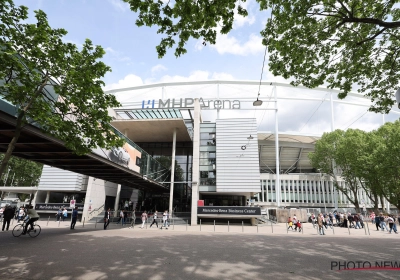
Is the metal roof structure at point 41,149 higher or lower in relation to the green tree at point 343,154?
lower

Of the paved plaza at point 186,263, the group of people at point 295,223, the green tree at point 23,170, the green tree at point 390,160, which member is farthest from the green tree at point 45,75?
the green tree at point 23,170

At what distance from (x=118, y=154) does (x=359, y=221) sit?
26341 mm

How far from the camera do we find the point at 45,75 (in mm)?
8461

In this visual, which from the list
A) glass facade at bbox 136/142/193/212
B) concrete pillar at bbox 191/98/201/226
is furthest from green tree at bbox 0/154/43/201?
concrete pillar at bbox 191/98/201/226

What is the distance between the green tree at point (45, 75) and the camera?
7.16 metres

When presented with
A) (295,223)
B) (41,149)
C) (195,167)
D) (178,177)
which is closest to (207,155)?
(195,167)

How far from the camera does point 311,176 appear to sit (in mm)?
62438

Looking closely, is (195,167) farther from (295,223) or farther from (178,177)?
(295,223)

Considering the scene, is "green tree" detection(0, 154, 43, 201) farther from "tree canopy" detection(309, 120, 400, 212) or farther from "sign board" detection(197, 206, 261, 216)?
"tree canopy" detection(309, 120, 400, 212)

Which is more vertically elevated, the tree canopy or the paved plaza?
Answer: the tree canopy

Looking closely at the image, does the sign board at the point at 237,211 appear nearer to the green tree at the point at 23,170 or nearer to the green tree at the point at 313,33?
the green tree at the point at 313,33

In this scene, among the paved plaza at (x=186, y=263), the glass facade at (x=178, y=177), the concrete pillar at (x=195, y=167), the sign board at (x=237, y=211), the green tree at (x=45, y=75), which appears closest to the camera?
the paved plaza at (x=186, y=263)

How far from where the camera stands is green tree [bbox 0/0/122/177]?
23.5ft

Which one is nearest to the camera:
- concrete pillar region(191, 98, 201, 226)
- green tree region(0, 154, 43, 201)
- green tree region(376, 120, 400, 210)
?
concrete pillar region(191, 98, 201, 226)
